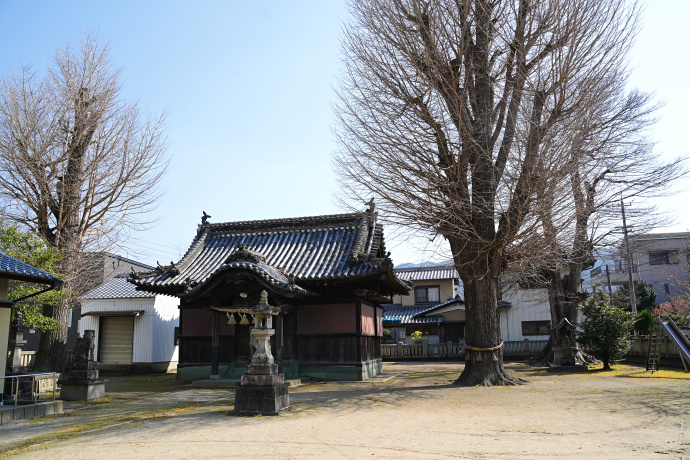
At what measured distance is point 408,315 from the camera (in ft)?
123

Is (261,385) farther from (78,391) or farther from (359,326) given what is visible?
(359,326)

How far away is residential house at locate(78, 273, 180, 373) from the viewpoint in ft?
75.7

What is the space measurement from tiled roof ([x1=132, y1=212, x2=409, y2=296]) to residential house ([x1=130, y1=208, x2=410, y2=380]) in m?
0.04

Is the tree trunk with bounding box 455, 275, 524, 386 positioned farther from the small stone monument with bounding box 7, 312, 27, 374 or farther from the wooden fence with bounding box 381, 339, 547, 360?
the wooden fence with bounding box 381, 339, 547, 360

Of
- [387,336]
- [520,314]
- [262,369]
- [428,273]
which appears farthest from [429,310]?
[262,369]

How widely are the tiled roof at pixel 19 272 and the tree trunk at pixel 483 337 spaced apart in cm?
1050

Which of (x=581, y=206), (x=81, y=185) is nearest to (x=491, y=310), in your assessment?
(x=581, y=206)

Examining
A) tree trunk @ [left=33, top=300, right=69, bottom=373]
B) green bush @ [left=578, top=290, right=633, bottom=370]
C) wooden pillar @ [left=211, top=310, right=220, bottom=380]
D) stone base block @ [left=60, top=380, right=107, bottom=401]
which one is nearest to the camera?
stone base block @ [left=60, top=380, right=107, bottom=401]

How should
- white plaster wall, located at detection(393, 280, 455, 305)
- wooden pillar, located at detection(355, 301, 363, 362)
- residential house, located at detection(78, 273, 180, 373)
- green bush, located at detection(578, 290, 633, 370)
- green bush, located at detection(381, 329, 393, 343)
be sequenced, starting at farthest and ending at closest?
white plaster wall, located at detection(393, 280, 455, 305) → green bush, located at detection(381, 329, 393, 343) → residential house, located at detection(78, 273, 180, 373) → green bush, located at detection(578, 290, 633, 370) → wooden pillar, located at detection(355, 301, 363, 362)

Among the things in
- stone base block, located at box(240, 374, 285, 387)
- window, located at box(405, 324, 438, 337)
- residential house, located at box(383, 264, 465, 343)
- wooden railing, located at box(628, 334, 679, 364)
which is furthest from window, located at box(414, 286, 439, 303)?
stone base block, located at box(240, 374, 285, 387)

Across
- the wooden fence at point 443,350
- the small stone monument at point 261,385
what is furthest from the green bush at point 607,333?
the small stone monument at point 261,385

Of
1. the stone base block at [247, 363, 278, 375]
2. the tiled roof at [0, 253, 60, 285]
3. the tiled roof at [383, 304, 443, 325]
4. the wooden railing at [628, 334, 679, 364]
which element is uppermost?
the tiled roof at [0, 253, 60, 285]

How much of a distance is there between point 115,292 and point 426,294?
24.8m

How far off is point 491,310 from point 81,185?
42.5 feet
